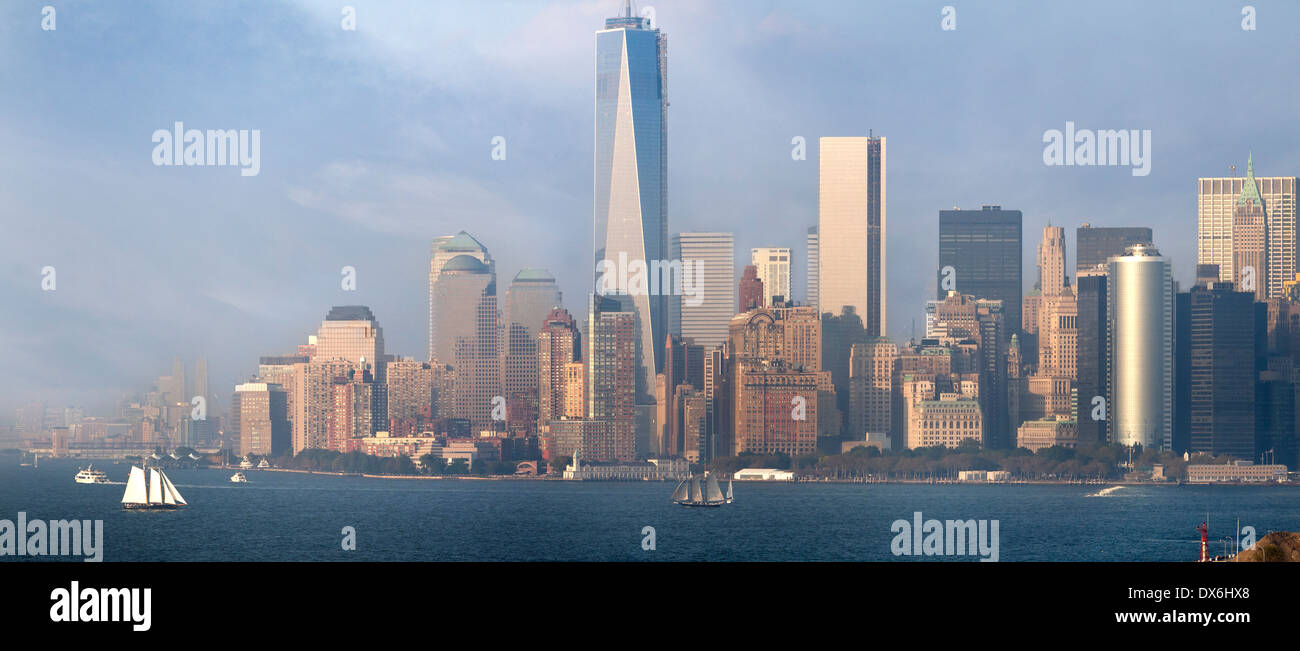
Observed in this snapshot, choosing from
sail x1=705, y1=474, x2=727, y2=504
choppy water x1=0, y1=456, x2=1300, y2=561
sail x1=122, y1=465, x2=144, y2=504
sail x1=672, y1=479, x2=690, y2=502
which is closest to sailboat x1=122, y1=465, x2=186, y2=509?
sail x1=122, y1=465, x2=144, y2=504

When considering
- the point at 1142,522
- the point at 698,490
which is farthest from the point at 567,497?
the point at 1142,522

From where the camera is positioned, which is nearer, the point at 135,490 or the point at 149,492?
the point at 135,490

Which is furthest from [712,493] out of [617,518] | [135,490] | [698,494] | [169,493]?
[135,490]

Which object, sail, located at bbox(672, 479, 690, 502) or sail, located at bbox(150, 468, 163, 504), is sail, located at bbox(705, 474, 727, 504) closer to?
sail, located at bbox(672, 479, 690, 502)

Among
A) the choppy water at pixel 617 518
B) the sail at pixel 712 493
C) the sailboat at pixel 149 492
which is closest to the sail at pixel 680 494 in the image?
the choppy water at pixel 617 518

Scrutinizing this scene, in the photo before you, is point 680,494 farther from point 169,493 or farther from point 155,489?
point 155,489

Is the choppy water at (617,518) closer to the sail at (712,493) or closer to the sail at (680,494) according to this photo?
the sail at (680,494)
